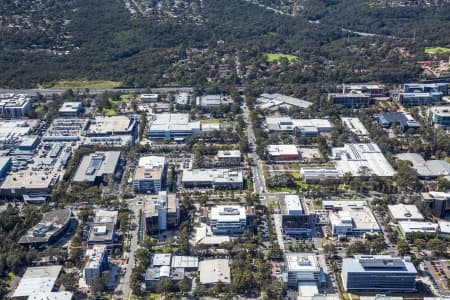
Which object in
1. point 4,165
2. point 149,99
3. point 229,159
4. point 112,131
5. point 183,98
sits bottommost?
point 229,159

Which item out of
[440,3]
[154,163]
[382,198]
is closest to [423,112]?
[382,198]

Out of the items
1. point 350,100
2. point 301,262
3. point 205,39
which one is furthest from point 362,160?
point 205,39

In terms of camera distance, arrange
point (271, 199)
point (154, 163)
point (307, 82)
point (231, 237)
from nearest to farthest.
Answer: point (231, 237), point (271, 199), point (154, 163), point (307, 82)

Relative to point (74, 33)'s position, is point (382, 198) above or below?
below

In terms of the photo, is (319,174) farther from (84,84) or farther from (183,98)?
(84,84)

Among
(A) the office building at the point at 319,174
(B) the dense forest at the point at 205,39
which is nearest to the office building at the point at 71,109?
(B) the dense forest at the point at 205,39

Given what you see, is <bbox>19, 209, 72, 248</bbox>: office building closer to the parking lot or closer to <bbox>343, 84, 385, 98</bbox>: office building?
the parking lot

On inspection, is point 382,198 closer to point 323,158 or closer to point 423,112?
point 323,158
